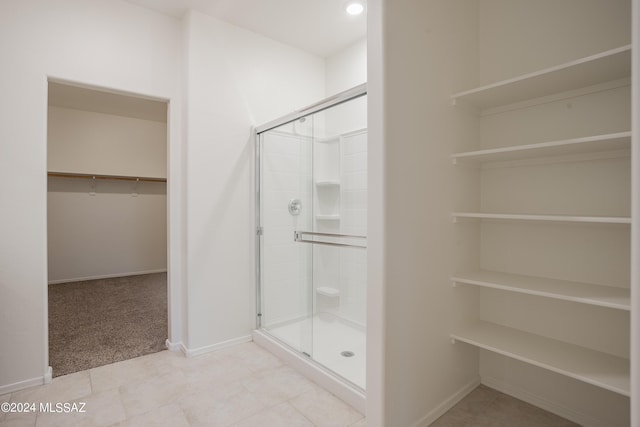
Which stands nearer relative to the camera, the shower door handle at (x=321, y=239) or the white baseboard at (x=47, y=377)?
the white baseboard at (x=47, y=377)

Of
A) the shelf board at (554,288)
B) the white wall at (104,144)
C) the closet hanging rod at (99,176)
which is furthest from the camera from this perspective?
the closet hanging rod at (99,176)

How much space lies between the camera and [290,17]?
8.99 feet

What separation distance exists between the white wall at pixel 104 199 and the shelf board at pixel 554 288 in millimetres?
5341

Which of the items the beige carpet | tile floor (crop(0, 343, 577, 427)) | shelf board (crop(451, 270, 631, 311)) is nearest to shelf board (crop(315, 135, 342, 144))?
shelf board (crop(451, 270, 631, 311))

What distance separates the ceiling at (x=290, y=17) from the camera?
8.33 ft

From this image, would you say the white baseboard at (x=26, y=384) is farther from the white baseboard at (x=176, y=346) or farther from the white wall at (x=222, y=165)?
the white wall at (x=222, y=165)

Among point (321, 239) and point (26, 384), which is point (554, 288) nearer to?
point (321, 239)

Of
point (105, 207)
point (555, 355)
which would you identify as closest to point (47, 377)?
point (555, 355)

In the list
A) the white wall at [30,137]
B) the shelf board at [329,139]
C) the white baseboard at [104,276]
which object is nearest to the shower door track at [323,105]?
the shelf board at [329,139]

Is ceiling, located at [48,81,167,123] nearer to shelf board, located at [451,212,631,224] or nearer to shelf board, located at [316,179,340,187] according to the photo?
shelf board, located at [316,179,340,187]

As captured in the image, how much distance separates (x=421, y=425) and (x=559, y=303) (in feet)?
3.35

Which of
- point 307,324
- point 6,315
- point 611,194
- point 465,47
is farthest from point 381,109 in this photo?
point 6,315

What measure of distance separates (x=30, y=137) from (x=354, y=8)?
2.51m

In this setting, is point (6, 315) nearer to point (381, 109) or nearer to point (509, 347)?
point (381, 109)
